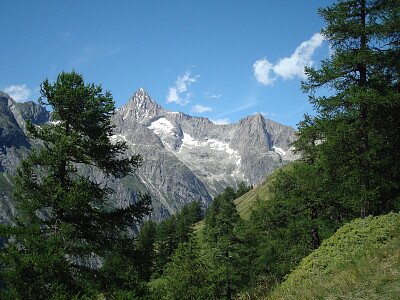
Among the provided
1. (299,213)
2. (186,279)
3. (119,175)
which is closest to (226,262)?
(186,279)

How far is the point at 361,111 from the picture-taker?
12.9 metres

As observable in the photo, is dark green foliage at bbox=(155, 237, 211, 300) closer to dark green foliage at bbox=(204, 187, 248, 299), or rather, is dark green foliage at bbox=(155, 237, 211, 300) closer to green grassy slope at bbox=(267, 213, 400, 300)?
dark green foliage at bbox=(204, 187, 248, 299)

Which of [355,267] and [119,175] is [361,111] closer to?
[355,267]

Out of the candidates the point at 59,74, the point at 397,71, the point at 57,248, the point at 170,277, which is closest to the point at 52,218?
the point at 57,248

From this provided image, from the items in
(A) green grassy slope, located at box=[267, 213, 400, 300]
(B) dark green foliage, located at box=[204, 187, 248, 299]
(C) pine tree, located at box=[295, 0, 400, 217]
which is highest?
(C) pine tree, located at box=[295, 0, 400, 217]

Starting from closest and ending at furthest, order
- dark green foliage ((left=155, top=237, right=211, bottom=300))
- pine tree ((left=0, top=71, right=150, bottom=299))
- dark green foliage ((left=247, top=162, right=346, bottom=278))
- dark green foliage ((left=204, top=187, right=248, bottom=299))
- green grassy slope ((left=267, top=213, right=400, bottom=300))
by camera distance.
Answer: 1. green grassy slope ((left=267, top=213, right=400, bottom=300))
2. pine tree ((left=0, top=71, right=150, bottom=299))
3. dark green foliage ((left=247, top=162, right=346, bottom=278))
4. dark green foliage ((left=155, top=237, right=211, bottom=300))
5. dark green foliage ((left=204, top=187, right=248, bottom=299))

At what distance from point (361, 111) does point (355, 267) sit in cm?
804

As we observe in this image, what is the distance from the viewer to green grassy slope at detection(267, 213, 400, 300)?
21.2 ft

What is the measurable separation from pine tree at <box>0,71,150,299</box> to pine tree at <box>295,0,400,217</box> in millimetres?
9684

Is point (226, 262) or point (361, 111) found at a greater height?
point (361, 111)

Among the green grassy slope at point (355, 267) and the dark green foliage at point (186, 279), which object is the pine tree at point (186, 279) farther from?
the green grassy slope at point (355, 267)

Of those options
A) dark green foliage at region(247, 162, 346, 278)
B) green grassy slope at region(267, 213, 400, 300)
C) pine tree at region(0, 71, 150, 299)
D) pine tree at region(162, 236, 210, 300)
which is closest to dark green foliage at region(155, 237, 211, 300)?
pine tree at region(162, 236, 210, 300)

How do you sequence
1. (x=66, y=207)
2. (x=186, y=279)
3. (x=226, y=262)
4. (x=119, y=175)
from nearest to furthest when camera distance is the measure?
(x=66, y=207), (x=119, y=175), (x=186, y=279), (x=226, y=262)

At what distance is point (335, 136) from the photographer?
12.4m
